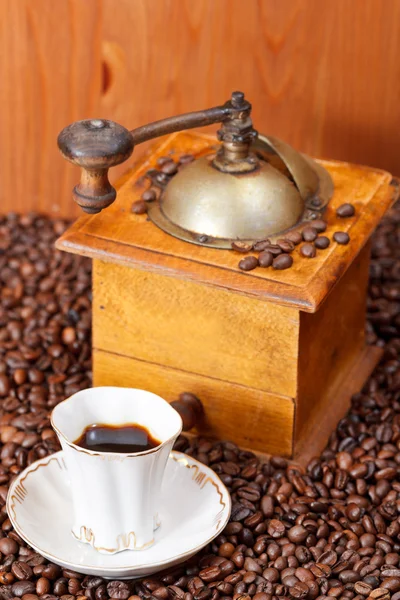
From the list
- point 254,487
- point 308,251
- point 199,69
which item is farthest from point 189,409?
point 199,69

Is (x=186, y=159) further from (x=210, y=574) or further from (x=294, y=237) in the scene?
(x=210, y=574)

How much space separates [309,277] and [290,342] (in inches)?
5.6

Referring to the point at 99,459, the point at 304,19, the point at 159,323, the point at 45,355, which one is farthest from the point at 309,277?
the point at 304,19

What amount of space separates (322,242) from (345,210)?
0.14 metres

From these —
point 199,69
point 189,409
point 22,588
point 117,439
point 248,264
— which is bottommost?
point 22,588

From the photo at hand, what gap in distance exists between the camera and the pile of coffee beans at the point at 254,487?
203cm

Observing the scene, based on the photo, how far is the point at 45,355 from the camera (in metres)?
2.70

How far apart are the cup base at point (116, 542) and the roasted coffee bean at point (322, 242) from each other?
657 mm

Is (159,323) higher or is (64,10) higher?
(64,10)

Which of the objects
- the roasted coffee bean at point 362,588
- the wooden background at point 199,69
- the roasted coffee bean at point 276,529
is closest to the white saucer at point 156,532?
the roasted coffee bean at point 276,529

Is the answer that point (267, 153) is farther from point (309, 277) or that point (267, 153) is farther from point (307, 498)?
point (307, 498)

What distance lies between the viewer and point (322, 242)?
7.29 ft

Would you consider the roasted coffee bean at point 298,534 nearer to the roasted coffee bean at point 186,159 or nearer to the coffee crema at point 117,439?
the coffee crema at point 117,439

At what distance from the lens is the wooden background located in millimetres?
3111
